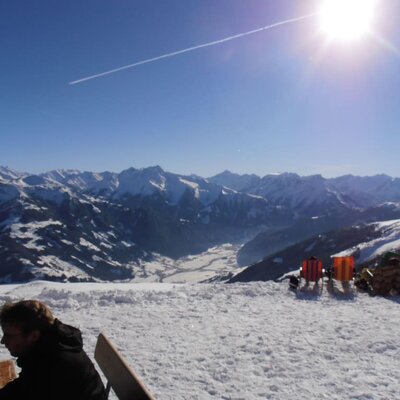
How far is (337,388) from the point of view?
8.44m

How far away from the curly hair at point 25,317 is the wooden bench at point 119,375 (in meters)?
1.22

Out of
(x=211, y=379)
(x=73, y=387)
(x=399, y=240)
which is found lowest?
(x=211, y=379)

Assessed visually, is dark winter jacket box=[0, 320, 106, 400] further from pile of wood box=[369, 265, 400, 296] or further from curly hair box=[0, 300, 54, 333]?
pile of wood box=[369, 265, 400, 296]

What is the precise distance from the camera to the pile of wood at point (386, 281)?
18719 millimetres

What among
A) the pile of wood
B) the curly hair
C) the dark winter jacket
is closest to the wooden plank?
the dark winter jacket

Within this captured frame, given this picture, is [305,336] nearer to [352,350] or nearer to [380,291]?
[352,350]

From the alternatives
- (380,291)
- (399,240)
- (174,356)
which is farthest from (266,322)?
(399,240)

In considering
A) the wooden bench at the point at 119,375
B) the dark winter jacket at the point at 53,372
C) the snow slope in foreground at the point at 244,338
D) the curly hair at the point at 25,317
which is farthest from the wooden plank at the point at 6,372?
the snow slope in foreground at the point at 244,338

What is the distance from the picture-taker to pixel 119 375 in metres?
5.25

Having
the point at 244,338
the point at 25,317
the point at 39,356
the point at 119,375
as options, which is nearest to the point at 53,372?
the point at 39,356

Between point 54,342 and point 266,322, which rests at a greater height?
point 54,342

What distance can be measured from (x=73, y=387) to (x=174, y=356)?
20.8 ft

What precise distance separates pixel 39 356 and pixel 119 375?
4.32 feet

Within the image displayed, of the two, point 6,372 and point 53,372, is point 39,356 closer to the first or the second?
point 53,372
